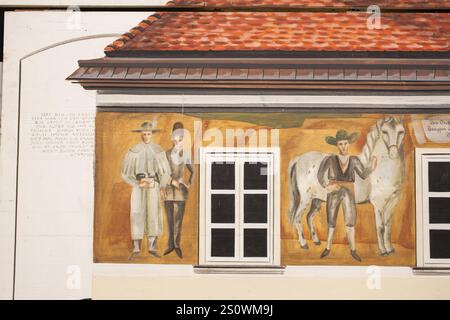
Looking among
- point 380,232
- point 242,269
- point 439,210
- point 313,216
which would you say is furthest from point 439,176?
point 242,269

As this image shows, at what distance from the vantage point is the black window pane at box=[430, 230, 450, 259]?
3.95 m

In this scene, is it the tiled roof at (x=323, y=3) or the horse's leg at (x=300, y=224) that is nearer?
the horse's leg at (x=300, y=224)

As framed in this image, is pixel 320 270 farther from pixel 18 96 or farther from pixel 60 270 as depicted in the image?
pixel 18 96

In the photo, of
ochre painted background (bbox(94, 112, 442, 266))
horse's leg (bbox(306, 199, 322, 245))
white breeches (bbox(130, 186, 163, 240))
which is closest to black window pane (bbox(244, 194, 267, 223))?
ochre painted background (bbox(94, 112, 442, 266))

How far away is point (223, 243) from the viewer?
3.98m

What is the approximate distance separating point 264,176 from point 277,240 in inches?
17.2

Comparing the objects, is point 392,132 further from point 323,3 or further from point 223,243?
point 223,243

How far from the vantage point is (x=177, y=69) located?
4.05 m

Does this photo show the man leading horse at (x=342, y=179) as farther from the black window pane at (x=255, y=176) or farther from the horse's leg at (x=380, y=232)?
the black window pane at (x=255, y=176)

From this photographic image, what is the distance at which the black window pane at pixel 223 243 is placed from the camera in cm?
397

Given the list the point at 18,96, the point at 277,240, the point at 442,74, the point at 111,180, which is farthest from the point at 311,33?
the point at 18,96

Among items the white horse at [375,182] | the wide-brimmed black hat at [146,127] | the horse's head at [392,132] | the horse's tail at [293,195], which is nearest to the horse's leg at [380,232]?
the white horse at [375,182]

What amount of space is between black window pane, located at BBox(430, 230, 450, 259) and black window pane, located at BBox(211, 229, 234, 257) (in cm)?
134
